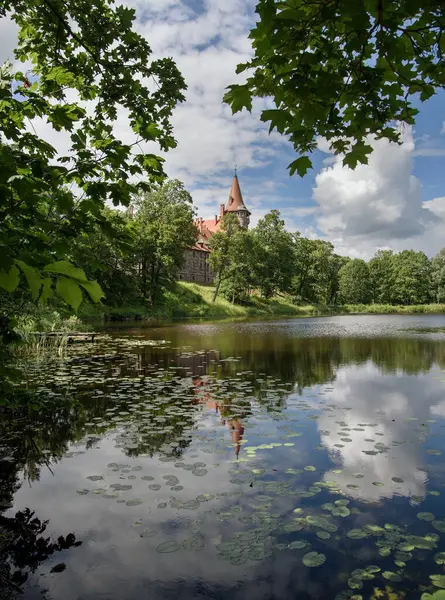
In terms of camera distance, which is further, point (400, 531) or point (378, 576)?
point (400, 531)

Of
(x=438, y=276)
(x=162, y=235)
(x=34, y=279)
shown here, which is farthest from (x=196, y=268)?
(x=34, y=279)

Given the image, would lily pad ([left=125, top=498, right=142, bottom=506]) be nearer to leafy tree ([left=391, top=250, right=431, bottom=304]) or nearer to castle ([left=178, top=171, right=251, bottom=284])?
castle ([left=178, top=171, right=251, bottom=284])

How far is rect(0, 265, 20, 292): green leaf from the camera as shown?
1.68 metres

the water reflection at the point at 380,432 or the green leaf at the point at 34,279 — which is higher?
the green leaf at the point at 34,279

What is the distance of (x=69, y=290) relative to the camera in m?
1.58

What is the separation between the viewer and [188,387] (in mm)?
11281

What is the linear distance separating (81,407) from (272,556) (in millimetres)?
6192

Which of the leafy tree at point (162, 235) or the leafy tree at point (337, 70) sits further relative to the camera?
the leafy tree at point (162, 235)

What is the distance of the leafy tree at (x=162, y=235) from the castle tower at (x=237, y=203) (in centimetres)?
4943

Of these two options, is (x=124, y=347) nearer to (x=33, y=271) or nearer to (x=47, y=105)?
(x=47, y=105)

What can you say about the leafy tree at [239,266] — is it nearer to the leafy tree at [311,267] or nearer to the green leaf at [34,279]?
the leafy tree at [311,267]

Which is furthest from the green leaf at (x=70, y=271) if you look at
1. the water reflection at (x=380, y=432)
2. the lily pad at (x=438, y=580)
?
the water reflection at (x=380, y=432)

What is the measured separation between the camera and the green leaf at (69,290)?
5.16ft

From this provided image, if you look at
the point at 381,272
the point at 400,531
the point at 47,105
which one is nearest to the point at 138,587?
the point at 400,531
